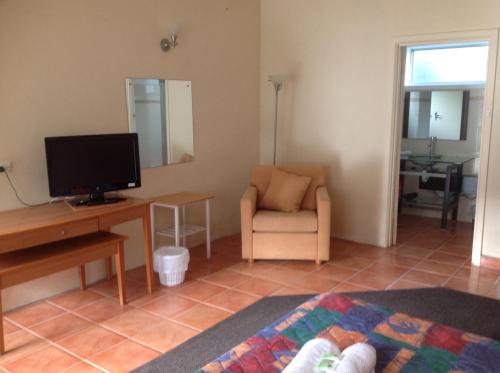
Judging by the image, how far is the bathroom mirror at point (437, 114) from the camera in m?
5.66

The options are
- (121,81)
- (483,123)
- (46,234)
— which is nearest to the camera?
(46,234)

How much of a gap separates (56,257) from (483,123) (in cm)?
351

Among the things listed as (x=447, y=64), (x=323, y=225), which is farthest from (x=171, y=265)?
(x=447, y=64)

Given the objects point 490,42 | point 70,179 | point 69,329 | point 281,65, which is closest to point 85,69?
point 70,179

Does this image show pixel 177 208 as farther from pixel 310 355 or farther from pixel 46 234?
pixel 310 355

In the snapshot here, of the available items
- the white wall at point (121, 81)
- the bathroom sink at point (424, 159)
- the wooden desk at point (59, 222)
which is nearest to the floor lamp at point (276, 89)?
the white wall at point (121, 81)

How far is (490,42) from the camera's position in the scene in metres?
3.91

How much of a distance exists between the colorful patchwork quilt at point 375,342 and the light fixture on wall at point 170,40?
9.22ft

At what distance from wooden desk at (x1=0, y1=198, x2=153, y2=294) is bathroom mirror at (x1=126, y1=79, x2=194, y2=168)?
78 centimetres

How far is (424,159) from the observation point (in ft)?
18.9

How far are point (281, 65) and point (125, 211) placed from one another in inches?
105

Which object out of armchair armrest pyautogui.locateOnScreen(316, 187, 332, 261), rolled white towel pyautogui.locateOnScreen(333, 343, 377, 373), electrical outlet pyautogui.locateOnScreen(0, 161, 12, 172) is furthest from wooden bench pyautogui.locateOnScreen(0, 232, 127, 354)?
rolled white towel pyautogui.locateOnScreen(333, 343, 377, 373)

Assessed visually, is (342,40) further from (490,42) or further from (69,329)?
(69,329)

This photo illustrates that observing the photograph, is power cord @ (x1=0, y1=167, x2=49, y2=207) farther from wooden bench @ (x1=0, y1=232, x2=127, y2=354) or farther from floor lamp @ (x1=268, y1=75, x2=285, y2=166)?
floor lamp @ (x1=268, y1=75, x2=285, y2=166)
